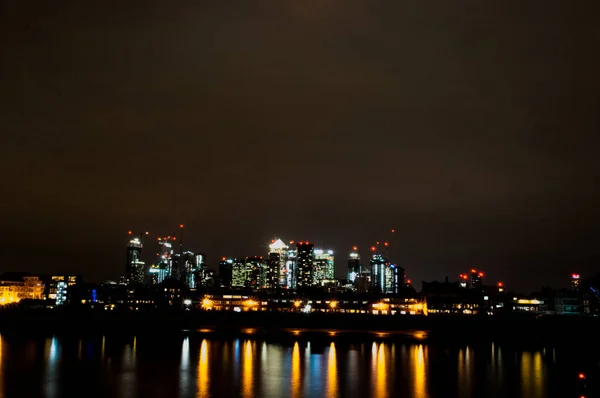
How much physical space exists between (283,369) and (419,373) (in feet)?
32.1

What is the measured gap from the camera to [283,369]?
43062 millimetres

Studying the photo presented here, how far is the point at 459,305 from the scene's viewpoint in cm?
10588

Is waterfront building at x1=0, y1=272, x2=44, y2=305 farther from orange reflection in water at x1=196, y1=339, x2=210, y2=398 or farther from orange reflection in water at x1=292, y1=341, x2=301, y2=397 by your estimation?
orange reflection in water at x1=292, y1=341, x2=301, y2=397

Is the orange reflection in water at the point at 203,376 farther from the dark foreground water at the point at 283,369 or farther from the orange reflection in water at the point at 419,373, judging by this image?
the orange reflection in water at the point at 419,373

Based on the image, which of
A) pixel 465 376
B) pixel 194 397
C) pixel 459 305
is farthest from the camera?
pixel 459 305

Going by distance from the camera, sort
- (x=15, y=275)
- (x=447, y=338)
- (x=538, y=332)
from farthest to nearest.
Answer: (x=15, y=275) → (x=538, y=332) → (x=447, y=338)

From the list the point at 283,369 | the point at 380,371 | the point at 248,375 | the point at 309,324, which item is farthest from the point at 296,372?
the point at 309,324

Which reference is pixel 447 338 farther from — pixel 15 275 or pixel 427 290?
pixel 15 275

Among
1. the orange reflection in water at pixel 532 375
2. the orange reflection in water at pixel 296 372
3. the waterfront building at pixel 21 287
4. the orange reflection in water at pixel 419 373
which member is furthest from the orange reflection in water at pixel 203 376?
the waterfront building at pixel 21 287

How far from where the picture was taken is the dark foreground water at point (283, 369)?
3538cm

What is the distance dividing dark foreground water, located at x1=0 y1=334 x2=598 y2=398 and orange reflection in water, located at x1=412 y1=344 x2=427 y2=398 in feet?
0.27

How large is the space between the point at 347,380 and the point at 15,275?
119m

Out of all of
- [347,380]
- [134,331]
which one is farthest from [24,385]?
[134,331]

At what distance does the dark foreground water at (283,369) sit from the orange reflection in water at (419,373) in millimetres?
81
